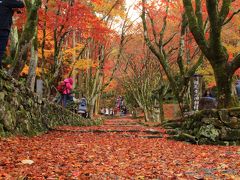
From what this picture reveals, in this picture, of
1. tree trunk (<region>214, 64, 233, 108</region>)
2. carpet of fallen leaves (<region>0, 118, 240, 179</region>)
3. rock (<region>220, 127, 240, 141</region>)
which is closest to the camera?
carpet of fallen leaves (<region>0, 118, 240, 179</region>)

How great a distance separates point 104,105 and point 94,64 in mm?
28170

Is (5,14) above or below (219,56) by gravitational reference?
above

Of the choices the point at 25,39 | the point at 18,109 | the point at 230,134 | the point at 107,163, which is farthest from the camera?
the point at 25,39

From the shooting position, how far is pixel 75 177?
4.13 meters

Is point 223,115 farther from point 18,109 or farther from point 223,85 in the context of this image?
point 18,109

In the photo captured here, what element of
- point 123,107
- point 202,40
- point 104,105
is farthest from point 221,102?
point 104,105

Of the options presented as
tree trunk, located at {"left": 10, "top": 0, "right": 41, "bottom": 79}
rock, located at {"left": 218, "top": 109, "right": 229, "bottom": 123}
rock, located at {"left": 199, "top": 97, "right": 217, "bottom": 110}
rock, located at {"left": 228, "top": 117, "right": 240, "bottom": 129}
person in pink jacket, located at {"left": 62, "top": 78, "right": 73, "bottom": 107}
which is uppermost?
tree trunk, located at {"left": 10, "top": 0, "right": 41, "bottom": 79}

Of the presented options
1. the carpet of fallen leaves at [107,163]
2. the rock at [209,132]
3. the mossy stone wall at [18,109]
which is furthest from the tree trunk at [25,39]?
the rock at [209,132]

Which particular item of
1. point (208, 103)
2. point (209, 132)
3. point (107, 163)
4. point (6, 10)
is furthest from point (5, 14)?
point (208, 103)

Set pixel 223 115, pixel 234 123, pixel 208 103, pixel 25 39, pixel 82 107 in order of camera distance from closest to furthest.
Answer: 1. pixel 234 123
2. pixel 223 115
3. pixel 25 39
4. pixel 208 103
5. pixel 82 107

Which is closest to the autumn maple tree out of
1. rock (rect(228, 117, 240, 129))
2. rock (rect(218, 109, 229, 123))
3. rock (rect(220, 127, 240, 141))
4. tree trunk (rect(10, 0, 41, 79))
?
rock (rect(218, 109, 229, 123))

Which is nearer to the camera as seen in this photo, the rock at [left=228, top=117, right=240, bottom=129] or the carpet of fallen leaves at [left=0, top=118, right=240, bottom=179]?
the carpet of fallen leaves at [left=0, top=118, right=240, bottom=179]

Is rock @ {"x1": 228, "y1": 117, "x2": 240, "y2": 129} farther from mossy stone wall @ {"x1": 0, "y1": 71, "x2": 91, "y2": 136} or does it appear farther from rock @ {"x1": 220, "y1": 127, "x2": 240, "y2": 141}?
mossy stone wall @ {"x1": 0, "y1": 71, "x2": 91, "y2": 136}

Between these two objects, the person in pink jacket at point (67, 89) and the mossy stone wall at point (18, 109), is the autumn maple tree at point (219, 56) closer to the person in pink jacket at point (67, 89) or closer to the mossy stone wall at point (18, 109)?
the mossy stone wall at point (18, 109)
